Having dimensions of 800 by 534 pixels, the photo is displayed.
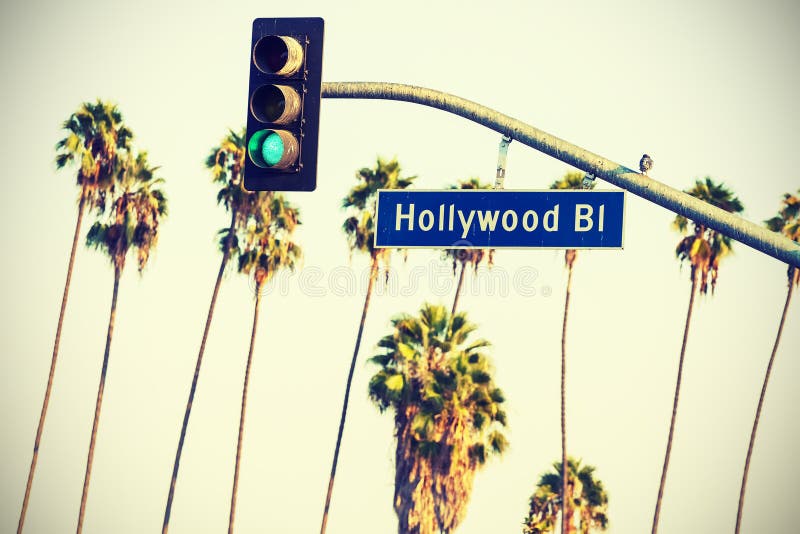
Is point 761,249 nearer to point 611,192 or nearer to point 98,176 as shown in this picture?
point 611,192

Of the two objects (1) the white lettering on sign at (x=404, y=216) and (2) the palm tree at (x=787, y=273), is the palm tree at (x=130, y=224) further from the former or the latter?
(1) the white lettering on sign at (x=404, y=216)

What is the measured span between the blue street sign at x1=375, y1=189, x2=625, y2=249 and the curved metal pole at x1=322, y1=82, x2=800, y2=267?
51 centimetres

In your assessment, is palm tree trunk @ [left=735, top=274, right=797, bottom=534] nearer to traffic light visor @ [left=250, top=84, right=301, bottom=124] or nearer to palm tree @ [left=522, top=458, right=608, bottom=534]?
palm tree @ [left=522, top=458, right=608, bottom=534]

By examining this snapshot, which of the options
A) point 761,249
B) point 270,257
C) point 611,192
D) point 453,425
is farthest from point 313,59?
point 270,257

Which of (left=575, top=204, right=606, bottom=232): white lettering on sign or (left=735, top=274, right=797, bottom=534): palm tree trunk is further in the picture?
(left=735, top=274, right=797, bottom=534): palm tree trunk

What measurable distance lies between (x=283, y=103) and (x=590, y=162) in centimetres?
221

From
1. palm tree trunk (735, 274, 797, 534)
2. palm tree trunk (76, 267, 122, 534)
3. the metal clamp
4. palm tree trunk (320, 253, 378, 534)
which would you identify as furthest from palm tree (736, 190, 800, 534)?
the metal clamp

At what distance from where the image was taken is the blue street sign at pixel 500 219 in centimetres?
889

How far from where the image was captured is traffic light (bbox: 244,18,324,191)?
8.75 meters

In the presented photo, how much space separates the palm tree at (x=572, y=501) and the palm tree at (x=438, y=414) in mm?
13240

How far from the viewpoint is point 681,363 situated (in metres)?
56.0

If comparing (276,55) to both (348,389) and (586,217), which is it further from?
(348,389)

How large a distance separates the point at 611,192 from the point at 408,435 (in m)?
34.1

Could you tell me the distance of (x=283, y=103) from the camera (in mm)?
8719
